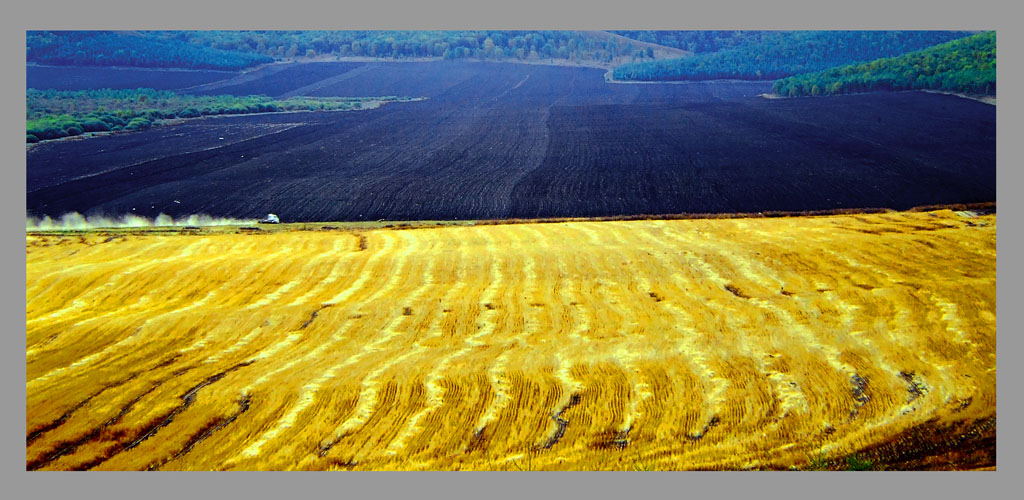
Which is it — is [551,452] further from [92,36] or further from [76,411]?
[92,36]

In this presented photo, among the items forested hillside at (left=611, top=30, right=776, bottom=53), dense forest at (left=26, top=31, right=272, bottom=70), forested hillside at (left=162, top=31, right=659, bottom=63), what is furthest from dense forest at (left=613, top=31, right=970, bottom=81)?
dense forest at (left=26, top=31, right=272, bottom=70)

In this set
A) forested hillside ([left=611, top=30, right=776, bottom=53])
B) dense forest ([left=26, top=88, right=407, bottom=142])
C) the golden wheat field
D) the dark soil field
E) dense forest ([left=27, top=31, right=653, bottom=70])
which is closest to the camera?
the golden wheat field

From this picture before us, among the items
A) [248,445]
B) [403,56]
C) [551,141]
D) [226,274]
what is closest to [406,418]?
[248,445]

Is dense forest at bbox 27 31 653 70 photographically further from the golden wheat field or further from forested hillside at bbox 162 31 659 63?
the golden wheat field

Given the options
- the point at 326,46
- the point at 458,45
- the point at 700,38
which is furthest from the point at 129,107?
the point at 700,38

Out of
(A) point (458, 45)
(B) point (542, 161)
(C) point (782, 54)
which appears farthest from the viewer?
(A) point (458, 45)

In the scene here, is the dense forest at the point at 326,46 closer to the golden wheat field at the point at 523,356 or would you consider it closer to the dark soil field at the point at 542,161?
the dark soil field at the point at 542,161

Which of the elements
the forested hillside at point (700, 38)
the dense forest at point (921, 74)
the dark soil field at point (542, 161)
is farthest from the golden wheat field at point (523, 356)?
the forested hillside at point (700, 38)

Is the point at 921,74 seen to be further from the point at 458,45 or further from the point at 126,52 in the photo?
the point at 126,52
